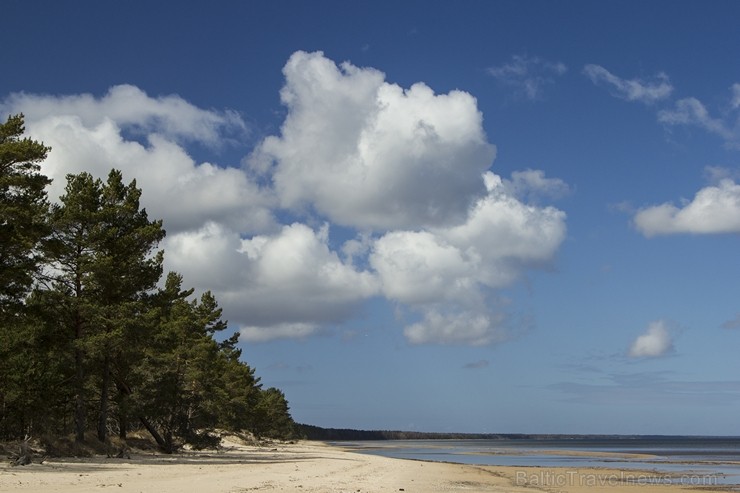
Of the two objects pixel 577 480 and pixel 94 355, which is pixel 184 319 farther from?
pixel 577 480

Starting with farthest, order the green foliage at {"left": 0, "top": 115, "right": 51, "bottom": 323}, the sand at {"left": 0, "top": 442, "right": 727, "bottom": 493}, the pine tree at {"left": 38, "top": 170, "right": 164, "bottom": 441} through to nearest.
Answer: the pine tree at {"left": 38, "top": 170, "right": 164, "bottom": 441} < the green foliage at {"left": 0, "top": 115, "right": 51, "bottom": 323} < the sand at {"left": 0, "top": 442, "right": 727, "bottom": 493}

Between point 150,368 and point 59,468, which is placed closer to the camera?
point 59,468

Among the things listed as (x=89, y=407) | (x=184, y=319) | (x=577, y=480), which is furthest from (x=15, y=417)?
(x=577, y=480)

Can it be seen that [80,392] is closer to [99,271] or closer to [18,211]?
[99,271]

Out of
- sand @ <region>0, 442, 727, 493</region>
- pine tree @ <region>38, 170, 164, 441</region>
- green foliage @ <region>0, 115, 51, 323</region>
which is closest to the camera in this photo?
sand @ <region>0, 442, 727, 493</region>

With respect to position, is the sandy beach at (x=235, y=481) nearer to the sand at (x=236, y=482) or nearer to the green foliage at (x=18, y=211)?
the sand at (x=236, y=482)

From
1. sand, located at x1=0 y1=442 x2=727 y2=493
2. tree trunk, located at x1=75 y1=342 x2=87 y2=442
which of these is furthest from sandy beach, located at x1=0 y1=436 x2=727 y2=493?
tree trunk, located at x1=75 y1=342 x2=87 y2=442

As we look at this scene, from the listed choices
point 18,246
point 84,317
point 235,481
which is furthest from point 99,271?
point 235,481

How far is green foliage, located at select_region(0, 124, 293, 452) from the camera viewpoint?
103ft

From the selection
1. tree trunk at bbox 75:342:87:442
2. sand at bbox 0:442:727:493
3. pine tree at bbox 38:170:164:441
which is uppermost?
pine tree at bbox 38:170:164:441

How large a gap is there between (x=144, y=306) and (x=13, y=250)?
429 inches

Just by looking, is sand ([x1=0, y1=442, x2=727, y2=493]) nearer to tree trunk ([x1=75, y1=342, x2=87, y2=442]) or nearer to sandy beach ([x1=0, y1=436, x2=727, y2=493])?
sandy beach ([x1=0, y1=436, x2=727, y2=493])

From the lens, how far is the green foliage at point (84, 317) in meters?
31.5

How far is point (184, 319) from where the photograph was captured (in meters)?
55.0
